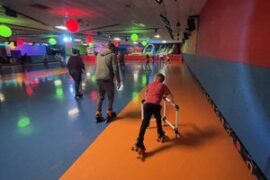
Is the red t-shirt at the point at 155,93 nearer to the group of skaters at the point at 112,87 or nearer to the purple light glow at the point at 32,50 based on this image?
the group of skaters at the point at 112,87

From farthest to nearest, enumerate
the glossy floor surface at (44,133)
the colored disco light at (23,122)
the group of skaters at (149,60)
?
the group of skaters at (149,60) < the colored disco light at (23,122) < the glossy floor surface at (44,133)

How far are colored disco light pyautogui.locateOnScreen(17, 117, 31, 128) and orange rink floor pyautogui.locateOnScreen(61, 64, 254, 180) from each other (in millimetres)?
1564

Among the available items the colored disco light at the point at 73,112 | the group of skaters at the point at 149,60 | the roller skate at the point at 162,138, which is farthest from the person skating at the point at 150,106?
the group of skaters at the point at 149,60

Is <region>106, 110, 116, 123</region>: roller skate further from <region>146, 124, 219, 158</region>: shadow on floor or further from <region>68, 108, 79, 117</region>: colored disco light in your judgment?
<region>146, 124, 219, 158</region>: shadow on floor

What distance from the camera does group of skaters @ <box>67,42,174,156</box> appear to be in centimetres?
246

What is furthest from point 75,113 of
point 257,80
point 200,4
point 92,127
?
point 200,4

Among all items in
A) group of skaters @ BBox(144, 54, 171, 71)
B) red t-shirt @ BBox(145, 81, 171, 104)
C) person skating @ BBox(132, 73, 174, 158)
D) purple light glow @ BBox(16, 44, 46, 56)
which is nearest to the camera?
person skating @ BBox(132, 73, 174, 158)

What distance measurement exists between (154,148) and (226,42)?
2181 mm

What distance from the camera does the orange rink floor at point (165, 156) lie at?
199 centimetres

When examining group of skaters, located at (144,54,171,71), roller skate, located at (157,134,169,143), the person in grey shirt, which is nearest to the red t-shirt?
roller skate, located at (157,134,169,143)

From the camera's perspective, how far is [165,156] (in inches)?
91.7

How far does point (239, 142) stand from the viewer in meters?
2.40

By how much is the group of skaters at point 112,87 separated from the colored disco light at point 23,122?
1.31 m

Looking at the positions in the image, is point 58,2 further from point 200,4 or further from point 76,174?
point 76,174
